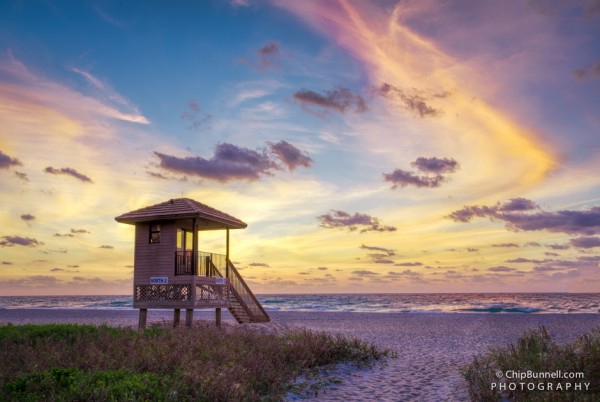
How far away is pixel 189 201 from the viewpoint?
24.9 meters

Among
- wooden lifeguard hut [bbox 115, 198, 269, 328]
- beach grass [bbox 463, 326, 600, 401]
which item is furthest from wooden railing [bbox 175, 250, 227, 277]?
beach grass [bbox 463, 326, 600, 401]

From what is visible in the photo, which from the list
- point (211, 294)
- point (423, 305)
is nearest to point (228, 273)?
point (211, 294)

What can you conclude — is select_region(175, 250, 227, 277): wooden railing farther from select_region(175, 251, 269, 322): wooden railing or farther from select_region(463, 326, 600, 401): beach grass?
select_region(463, 326, 600, 401): beach grass

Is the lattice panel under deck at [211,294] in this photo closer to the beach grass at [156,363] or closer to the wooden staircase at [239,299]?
the wooden staircase at [239,299]

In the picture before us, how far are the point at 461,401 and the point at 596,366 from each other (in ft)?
9.87

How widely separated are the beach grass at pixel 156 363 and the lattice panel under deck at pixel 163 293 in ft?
17.2

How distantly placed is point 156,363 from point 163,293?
12536 millimetres

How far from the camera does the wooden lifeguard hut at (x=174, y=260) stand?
24.0 metres

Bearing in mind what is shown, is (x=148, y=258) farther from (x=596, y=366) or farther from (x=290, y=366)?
(x=596, y=366)

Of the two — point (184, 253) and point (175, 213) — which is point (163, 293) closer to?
point (184, 253)

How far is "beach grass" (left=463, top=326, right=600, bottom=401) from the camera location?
10.1 meters

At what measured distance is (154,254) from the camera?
2469 centimetres

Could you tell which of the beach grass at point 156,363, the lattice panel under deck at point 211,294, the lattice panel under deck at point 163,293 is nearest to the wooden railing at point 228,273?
the lattice panel under deck at point 211,294

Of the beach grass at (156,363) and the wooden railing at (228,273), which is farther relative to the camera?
the wooden railing at (228,273)
